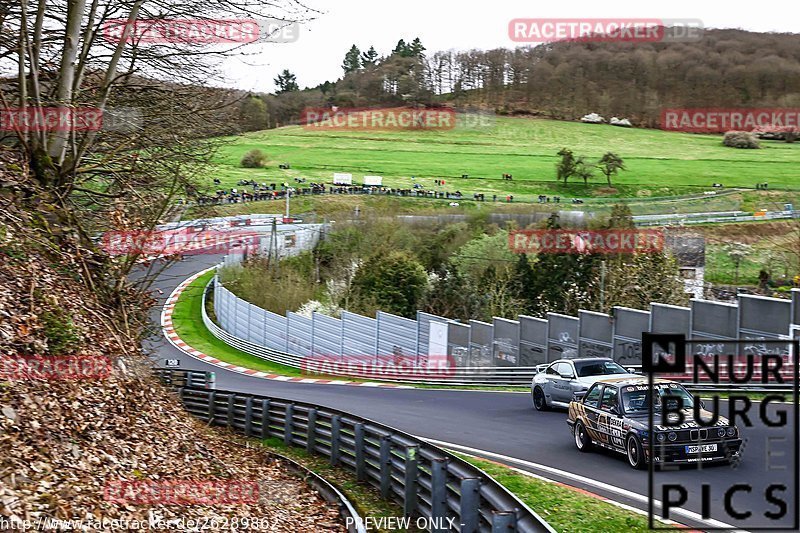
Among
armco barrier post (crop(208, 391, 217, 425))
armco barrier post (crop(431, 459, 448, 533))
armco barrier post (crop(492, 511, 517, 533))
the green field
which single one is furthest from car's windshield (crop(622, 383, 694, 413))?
the green field

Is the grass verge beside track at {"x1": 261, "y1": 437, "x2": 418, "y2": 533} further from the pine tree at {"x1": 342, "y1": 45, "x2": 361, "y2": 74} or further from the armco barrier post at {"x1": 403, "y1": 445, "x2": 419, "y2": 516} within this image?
the pine tree at {"x1": 342, "y1": 45, "x2": 361, "y2": 74}

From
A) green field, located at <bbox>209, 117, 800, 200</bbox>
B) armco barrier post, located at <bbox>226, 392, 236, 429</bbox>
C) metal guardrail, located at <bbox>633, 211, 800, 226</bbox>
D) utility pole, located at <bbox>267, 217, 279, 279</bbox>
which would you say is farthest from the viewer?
green field, located at <bbox>209, 117, 800, 200</bbox>

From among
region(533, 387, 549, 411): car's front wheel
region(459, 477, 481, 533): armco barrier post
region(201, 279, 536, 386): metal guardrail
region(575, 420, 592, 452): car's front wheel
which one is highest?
region(459, 477, 481, 533): armco barrier post

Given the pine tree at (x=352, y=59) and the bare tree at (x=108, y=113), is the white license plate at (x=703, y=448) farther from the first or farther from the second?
the pine tree at (x=352, y=59)

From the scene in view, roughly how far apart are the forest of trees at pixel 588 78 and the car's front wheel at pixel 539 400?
3795 inches

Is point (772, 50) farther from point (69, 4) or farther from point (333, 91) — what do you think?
point (69, 4)

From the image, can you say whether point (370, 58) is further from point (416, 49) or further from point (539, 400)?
point (539, 400)

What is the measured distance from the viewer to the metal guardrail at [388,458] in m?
8.98

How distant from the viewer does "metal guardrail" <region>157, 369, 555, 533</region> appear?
8984mm

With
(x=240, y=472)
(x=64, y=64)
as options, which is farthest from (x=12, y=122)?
(x=240, y=472)

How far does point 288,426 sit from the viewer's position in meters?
17.9

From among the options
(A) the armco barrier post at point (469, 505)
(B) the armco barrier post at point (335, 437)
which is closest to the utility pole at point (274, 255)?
(B) the armco barrier post at point (335, 437)

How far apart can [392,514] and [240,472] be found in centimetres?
235

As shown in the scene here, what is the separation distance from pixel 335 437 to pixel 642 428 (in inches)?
210
